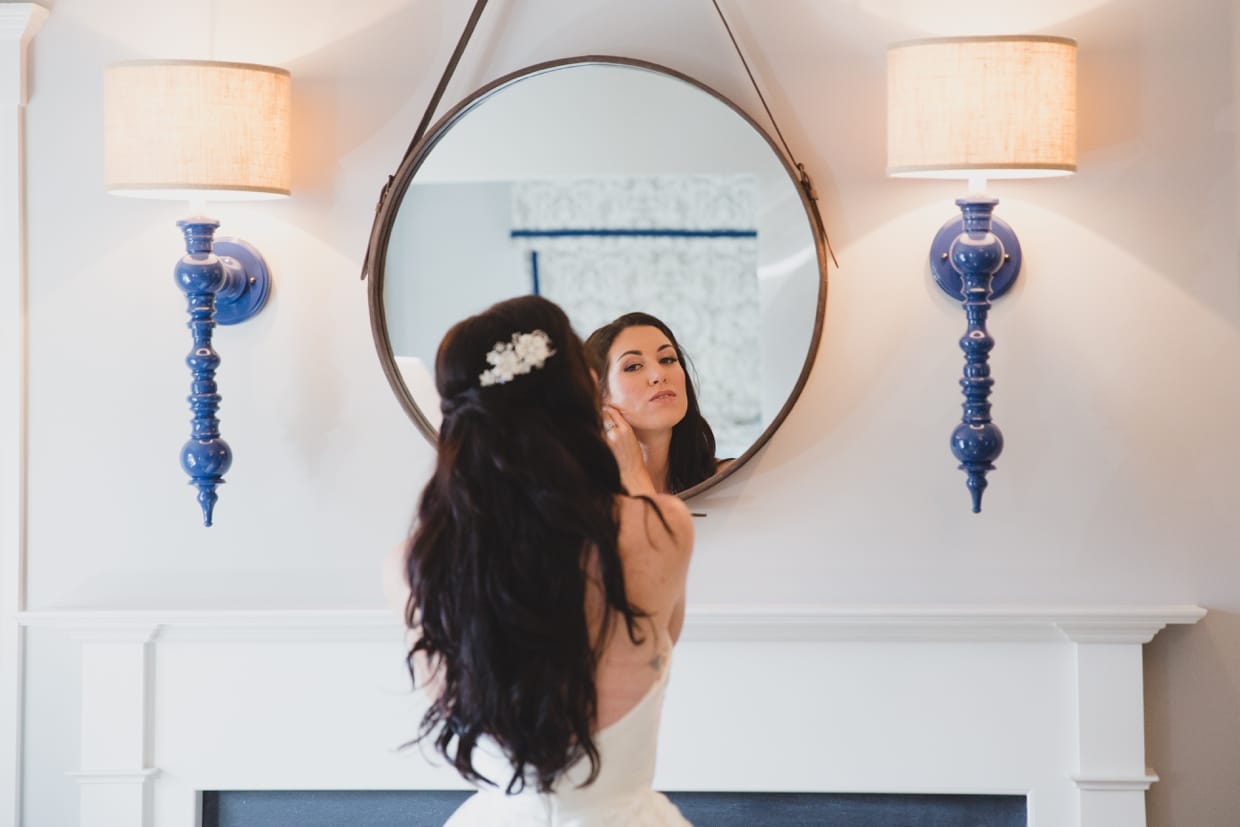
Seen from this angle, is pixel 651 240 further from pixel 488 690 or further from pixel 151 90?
pixel 488 690

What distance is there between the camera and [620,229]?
6.95 ft

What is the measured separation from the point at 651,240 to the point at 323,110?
0.59 metres

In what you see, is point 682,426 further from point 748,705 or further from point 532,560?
point 532,560

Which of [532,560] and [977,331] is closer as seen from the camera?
[532,560]

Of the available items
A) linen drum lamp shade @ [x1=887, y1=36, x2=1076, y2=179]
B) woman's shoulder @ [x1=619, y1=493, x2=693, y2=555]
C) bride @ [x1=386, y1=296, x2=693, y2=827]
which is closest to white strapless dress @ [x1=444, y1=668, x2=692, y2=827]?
bride @ [x1=386, y1=296, x2=693, y2=827]

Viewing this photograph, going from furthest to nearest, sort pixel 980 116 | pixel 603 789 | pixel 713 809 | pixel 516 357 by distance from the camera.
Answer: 1. pixel 713 809
2. pixel 980 116
3. pixel 603 789
4. pixel 516 357

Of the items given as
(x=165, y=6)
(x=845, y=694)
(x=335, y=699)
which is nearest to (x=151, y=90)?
(x=165, y=6)

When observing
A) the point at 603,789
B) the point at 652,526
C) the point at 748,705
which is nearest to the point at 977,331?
the point at 748,705

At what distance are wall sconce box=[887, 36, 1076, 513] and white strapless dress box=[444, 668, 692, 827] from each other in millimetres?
806

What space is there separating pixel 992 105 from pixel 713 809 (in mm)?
1170

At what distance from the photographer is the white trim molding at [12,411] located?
223 cm

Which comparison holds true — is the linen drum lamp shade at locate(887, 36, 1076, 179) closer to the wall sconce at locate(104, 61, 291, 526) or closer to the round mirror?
the round mirror

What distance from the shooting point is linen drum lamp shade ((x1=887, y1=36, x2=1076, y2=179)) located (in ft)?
6.38

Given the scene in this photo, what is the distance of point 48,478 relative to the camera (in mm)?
2254
